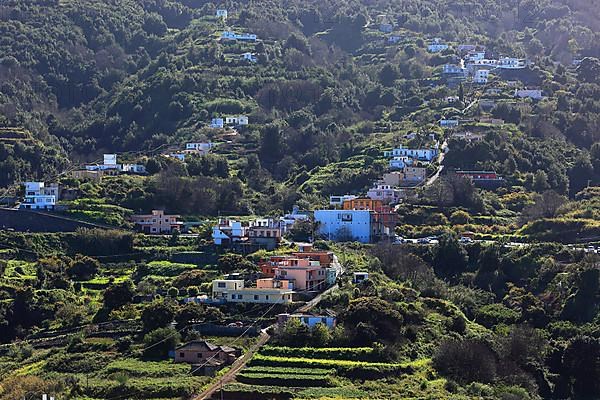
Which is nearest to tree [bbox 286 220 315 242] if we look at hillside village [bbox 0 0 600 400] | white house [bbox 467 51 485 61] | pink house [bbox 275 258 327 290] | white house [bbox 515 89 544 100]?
hillside village [bbox 0 0 600 400]

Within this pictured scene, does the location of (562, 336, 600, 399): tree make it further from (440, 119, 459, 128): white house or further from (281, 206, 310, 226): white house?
(440, 119, 459, 128): white house

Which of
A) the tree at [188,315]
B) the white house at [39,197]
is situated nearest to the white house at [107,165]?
the white house at [39,197]

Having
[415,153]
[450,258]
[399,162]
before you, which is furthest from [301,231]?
[415,153]

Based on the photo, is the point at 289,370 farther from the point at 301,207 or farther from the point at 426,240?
the point at 301,207

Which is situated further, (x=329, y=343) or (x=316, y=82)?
(x=316, y=82)

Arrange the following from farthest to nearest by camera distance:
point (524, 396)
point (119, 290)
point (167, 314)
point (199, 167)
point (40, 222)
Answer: point (199, 167) < point (40, 222) < point (119, 290) < point (167, 314) < point (524, 396)

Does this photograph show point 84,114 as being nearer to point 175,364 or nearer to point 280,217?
point 280,217

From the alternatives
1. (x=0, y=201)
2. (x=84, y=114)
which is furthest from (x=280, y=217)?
(x=84, y=114)
